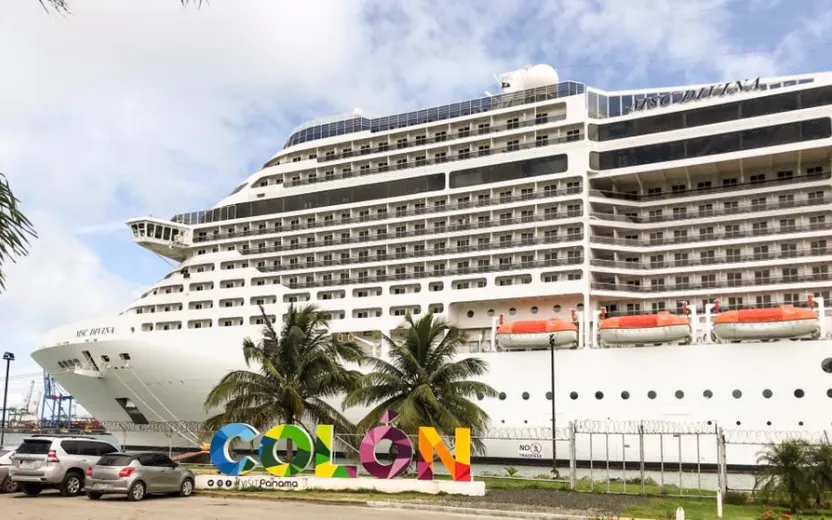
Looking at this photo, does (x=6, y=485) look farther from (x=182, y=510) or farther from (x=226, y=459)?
(x=182, y=510)

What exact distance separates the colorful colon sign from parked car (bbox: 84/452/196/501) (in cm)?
260

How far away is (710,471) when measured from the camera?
1145 inches

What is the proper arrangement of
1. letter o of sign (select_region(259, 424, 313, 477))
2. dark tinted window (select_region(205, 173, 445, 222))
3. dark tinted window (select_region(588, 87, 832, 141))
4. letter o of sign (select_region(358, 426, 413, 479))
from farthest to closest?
1. dark tinted window (select_region(205, 173, 445, 222))
2. dark tinted window (select_region(588, 87, 832, 141))
3. letter o of sign (select_region(259, 424, 313, 477))
4. letter o of sign (select_region(358, 426, 413, 479))

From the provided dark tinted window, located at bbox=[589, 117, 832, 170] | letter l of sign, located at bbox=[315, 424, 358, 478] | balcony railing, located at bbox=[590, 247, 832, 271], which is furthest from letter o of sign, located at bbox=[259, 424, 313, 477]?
dark tinted window, located at bbox=[589, 117, 832, 170]

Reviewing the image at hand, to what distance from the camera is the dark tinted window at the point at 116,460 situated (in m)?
19.2

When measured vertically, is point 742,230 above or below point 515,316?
above

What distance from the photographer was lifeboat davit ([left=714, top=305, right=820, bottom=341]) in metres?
28.2

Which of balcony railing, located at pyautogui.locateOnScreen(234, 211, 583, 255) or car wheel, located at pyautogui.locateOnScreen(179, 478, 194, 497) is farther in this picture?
balcony railing, located at pyautogui.locateOnScreen(234, 211, 583, 255)

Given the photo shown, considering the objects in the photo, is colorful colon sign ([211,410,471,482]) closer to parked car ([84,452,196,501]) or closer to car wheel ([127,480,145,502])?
parked car ([84,452,196,501])

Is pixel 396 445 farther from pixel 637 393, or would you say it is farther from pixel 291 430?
pixel 637 393

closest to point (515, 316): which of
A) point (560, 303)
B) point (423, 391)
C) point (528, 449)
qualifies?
point (560, 303)

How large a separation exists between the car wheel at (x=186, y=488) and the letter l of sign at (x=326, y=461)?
3.52m

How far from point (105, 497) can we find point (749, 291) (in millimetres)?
25007

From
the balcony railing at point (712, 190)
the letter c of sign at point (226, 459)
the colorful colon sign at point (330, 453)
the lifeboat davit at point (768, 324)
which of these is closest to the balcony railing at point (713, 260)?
the balcony railing at point (712, 190)
